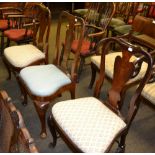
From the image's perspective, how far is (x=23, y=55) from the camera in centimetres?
234

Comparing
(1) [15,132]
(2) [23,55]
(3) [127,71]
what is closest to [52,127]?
(3) [127,71]

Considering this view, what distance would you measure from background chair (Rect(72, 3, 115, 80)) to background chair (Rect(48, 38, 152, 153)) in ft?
3.24

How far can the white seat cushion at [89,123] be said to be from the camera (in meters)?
1.39

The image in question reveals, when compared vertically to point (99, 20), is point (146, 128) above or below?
below

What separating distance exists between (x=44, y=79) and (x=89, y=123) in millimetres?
613

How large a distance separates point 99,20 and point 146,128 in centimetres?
140

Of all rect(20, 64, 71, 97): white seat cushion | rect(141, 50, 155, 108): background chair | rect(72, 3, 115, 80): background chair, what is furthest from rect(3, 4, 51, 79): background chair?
rect(141, 50, 155, 108): background chair

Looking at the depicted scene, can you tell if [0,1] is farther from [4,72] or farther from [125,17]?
[125,17]

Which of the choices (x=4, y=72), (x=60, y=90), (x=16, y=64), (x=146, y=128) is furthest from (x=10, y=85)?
(x=146, y=128)

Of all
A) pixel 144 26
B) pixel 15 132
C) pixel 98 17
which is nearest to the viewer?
pixel 15 132

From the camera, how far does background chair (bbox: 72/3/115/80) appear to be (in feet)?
8.74

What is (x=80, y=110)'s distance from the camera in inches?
63.0

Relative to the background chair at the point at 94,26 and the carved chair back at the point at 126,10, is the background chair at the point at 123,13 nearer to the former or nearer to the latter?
the carved chair back at the point at 126,10

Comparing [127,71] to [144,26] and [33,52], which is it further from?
[33,52]
